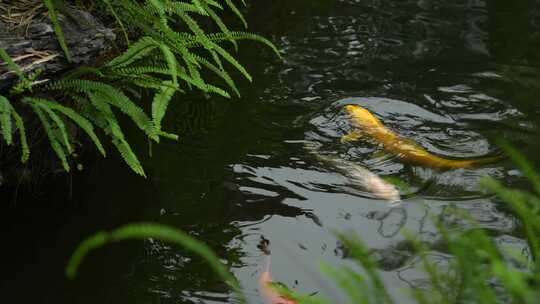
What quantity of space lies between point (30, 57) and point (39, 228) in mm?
851

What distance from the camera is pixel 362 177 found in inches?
164

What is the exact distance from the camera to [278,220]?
3.83 meters

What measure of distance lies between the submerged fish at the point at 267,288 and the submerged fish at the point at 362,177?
73 centimetres

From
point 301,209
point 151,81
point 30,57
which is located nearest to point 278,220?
point 301,209

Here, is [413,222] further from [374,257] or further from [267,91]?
[267,91]

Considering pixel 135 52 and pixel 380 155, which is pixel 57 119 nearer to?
pixel 135 52

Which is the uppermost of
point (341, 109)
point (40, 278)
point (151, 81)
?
point (151, 81)

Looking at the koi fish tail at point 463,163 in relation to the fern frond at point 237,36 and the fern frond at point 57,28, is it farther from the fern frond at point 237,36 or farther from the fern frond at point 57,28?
the fern frond at point 57,28

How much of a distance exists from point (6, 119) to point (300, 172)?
Answer: 1702 millimetres

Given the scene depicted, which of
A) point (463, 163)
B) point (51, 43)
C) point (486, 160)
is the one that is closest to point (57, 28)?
point (51, 43)

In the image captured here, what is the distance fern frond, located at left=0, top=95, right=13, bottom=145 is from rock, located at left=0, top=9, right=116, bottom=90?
0.17 metres

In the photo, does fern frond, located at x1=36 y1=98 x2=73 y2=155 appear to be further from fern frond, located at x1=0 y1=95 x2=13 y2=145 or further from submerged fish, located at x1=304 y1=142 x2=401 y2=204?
submerged fish, located at x1=304 y1=142 x2=401 y2=204

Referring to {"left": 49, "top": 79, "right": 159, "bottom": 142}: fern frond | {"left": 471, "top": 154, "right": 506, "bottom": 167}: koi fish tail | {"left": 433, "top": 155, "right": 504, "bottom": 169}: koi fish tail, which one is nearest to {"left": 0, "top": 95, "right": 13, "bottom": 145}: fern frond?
{"left": 49, "top": 79, "right": 159, "bottom": 142}: fern frond

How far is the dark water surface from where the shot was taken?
3.48m
